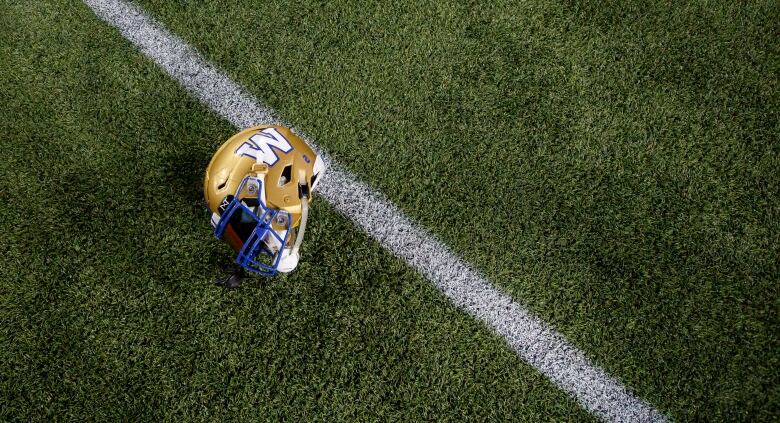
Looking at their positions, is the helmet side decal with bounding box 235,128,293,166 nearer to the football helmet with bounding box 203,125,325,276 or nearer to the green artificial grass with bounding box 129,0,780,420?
the football helmet with bounding box 203,125,325,276

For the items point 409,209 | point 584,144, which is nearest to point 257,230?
point 409,209

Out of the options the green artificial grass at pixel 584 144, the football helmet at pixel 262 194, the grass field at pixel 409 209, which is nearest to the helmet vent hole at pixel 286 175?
the football helmet at pixel 262 194

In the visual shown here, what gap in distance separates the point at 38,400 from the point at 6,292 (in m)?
0.47

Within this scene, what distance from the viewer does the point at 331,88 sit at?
2652 millimetres

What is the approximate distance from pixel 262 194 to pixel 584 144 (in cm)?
149

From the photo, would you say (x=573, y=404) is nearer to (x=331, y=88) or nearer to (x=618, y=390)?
(x=618, y=390)

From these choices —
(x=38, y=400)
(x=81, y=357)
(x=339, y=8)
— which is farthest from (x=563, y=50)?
(x=38, y=400)

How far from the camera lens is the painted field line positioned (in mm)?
2226

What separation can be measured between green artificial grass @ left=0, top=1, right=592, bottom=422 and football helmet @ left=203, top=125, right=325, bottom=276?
231mm

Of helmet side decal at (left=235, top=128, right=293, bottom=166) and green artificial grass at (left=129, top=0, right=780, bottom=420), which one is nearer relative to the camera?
helmet side decal at (left=235, top=128, right=293, bottom=166)

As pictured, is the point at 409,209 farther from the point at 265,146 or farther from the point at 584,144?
the point at 584,144

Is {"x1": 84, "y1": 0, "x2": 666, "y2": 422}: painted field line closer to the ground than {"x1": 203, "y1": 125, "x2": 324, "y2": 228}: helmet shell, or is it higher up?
closer to the ground

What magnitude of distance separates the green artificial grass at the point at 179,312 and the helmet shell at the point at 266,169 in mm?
317

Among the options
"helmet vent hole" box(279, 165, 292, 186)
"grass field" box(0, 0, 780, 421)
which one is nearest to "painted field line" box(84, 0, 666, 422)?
"grass field" box(0, 0, 780, 421)
